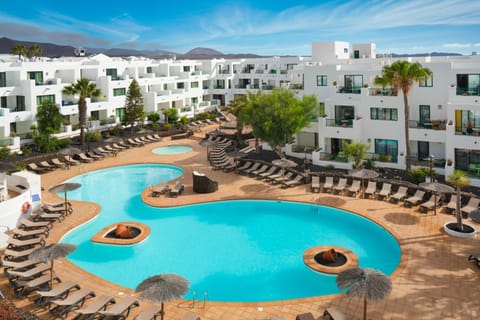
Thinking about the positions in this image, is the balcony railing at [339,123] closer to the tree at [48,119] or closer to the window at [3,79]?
the tree at [48,119]

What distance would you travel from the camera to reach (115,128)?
4575 cm

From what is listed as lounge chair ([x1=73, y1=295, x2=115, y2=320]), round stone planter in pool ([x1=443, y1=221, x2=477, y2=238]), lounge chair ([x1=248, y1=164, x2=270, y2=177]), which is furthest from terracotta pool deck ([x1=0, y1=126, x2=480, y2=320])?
lounge chair ([x1=248, y1=164, x2=270, y2=177])

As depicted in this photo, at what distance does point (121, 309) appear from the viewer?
43.8ft

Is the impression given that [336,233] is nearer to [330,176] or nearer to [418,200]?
[418,200]

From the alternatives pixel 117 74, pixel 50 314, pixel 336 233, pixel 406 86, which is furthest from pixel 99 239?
pixel 117 74

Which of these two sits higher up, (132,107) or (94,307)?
(132,107)

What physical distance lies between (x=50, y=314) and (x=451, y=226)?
17.1 m

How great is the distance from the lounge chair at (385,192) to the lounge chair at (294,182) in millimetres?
5304

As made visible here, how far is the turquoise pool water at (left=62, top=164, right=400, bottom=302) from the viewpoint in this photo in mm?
16578

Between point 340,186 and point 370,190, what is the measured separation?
1901mm

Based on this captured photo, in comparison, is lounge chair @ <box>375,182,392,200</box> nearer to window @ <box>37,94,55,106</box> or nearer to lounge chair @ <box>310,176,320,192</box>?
lounge chair @ <box>310,176,320,192</box>

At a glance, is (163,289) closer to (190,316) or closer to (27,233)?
(190,316)

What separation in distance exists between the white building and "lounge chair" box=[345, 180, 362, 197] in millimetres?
4708

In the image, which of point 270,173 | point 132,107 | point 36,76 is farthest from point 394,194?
point 36,76
